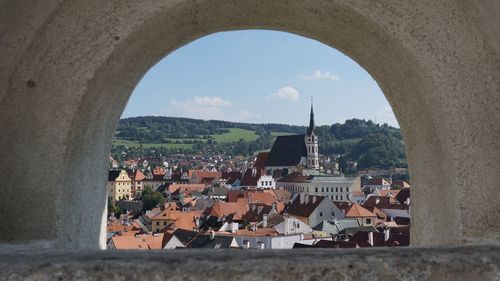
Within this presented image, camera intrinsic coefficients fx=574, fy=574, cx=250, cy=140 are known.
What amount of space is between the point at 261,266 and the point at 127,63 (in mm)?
1398

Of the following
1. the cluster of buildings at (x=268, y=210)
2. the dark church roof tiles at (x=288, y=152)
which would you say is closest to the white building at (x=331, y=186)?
the cluster of buildings at (x=268, y=210)

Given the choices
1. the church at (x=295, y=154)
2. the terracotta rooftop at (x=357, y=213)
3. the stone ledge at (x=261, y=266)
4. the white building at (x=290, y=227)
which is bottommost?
the white building at (x=290, y=227)

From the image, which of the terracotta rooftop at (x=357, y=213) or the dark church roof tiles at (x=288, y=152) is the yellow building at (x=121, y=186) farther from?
the terracotta rooftop at (x=357, y=213)

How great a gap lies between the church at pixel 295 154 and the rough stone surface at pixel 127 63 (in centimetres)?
12633

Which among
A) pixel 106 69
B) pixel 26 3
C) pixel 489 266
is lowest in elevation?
pixel 489 266

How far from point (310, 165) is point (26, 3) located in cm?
12952

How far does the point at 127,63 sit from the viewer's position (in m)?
2.86

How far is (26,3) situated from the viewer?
248cm

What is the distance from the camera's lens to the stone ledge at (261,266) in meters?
1.91

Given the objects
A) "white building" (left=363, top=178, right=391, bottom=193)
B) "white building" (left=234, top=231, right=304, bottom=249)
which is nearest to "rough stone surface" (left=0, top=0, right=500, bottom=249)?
"white building" (left=234, top=231, right=304, bottom=249)

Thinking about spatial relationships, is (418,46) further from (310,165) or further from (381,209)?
(310,165)

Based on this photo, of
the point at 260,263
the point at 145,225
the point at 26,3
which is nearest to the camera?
the point at 260,263

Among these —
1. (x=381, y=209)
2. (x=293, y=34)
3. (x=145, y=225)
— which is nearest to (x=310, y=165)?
(x=381, y=209)

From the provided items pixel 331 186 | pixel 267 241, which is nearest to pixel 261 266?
pixel 267 241
